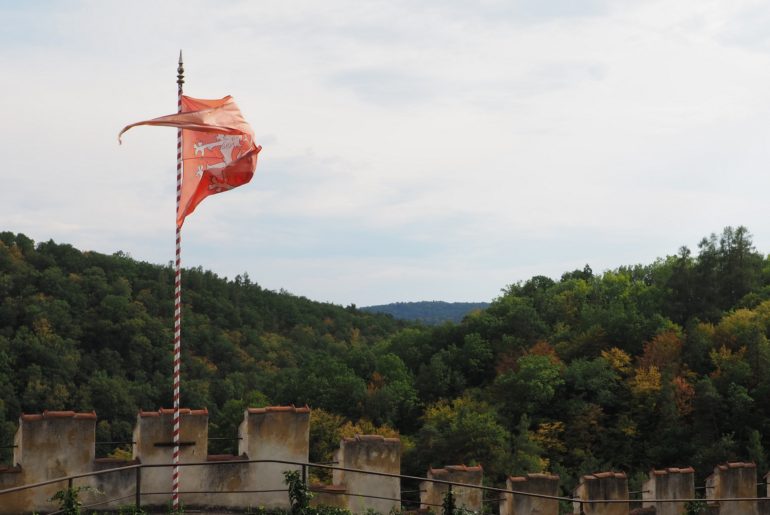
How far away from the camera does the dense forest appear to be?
2485 inches

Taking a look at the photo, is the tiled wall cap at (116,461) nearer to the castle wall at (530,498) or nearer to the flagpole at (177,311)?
the flagpole at (177,311)

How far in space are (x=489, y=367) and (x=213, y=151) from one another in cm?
6318

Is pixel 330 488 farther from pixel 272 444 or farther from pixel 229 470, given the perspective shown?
pixel 229 470

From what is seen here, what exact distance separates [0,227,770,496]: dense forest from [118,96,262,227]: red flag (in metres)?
39.4

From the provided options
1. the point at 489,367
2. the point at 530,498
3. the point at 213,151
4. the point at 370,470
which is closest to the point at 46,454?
the point at 370,470

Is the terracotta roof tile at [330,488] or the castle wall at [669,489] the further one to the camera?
the castle wall at [669,489]

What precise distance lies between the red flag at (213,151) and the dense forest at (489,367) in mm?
39357

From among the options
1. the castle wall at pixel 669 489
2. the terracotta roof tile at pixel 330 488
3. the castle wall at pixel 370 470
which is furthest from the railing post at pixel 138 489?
the castle wall at pixel 669 489

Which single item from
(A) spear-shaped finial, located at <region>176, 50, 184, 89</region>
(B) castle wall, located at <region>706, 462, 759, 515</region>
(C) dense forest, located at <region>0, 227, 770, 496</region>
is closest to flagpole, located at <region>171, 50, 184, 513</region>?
(A) spear-shaped finial, located at <region>176, 50, 184, 89</region>

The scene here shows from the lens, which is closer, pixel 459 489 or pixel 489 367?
pixel 459 489

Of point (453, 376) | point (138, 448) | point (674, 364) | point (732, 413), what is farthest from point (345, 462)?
point (453, 376)

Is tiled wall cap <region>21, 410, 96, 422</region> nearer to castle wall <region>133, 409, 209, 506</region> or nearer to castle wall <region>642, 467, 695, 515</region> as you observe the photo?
castle wall <region>133, 409, 209, 506</region>

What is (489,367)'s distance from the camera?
3189 inches

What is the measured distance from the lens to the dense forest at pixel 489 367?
6312 centimetres
